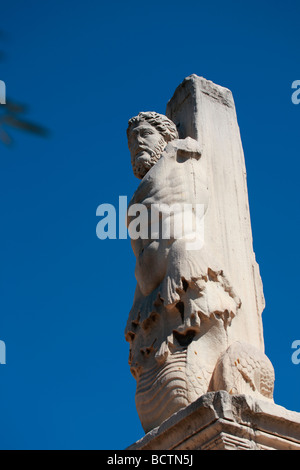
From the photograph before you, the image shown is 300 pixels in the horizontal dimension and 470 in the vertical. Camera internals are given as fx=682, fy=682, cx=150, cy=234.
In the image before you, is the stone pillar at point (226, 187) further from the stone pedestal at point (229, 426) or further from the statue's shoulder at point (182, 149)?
the stone pedestal at point (229, 426)

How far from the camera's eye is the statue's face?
6.76 meters

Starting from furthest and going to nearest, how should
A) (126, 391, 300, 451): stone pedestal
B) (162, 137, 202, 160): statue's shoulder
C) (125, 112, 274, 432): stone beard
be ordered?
(162, 137, 202, 160): statue's shoulder → (125, 112, 274, 432): stone beard → (126, 391, 300, 451): stone pedestal

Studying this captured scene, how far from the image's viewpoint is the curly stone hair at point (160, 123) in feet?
22.6

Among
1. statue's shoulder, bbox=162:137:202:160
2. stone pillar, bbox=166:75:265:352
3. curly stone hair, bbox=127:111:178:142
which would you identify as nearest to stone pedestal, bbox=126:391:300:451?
stone pillar, bbox=166:75:265:352

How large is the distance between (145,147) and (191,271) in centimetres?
179

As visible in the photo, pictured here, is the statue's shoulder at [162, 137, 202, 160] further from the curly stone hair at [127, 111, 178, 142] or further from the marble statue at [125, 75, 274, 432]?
the curly stone hair at [127, 111, 178, 142]

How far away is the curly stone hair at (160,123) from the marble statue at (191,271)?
11 mm

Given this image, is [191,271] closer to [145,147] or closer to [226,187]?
[226,187]

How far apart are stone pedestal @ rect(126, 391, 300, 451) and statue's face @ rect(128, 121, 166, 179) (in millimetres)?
2801

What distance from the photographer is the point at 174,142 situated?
21.6ft

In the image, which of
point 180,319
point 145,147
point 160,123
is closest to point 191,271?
point 180,319

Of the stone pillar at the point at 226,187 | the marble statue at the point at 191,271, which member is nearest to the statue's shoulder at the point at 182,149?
the marble statue at the point at 191,271
